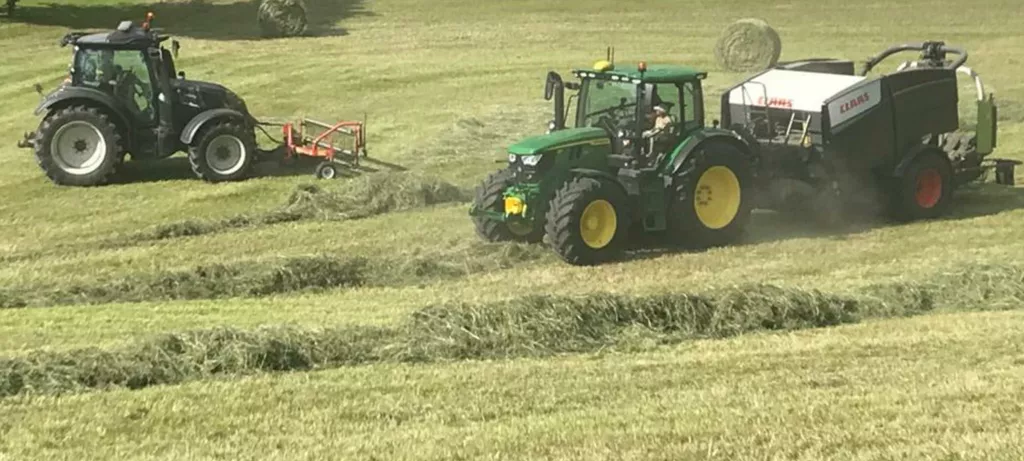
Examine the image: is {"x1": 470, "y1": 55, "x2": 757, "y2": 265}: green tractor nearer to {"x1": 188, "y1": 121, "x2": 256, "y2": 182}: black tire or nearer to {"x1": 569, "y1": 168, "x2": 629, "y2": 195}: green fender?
{"x1": 569, "y1": 168, "x2": 629, "y2": 195}: green fender

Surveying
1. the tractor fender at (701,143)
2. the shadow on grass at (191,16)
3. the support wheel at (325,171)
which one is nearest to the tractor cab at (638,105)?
the tractor fender at (701,143)

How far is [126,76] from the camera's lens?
1691 centimetres

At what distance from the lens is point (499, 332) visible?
9320 mm

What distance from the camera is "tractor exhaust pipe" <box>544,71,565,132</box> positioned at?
1293cm

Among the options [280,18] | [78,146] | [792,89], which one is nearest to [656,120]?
[792,89]

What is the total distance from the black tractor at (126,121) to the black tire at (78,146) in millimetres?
12

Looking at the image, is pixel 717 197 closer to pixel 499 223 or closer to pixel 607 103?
pixel 607 103

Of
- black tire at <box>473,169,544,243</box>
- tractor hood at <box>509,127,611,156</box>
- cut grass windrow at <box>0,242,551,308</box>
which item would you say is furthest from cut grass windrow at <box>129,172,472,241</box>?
tractor hood at <box>509,127,611,156</box>

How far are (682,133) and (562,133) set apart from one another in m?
1.26

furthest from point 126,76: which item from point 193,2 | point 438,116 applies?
point 193,2

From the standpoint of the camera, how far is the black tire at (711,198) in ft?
42.8

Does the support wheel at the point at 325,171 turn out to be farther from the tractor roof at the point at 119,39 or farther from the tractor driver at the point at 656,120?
the tractor driver at the point at 656,120

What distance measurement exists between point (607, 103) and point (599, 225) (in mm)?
1360

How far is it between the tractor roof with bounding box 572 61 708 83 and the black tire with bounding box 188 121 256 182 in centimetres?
539
